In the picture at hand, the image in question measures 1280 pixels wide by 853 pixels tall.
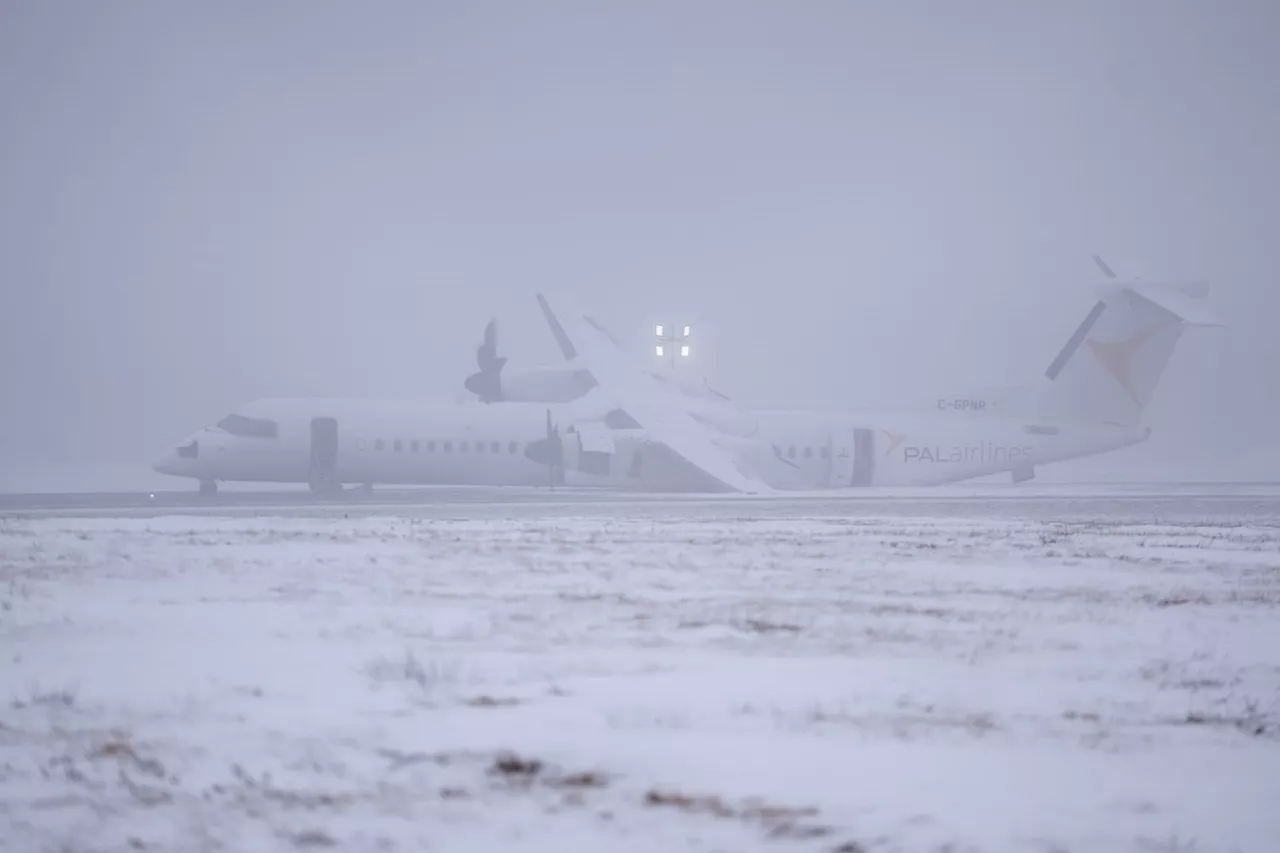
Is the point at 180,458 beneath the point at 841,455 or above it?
beneath

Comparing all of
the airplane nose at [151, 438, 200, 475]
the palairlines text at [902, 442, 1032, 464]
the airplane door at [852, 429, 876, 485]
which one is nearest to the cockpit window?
the airplane nose at [151, 438, 200, 475]

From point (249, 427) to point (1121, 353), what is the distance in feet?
90.9

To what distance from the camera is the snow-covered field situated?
408 cm

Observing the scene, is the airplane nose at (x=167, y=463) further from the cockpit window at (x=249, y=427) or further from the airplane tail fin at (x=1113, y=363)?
the airplane tail fin at (x=1113, y=363)

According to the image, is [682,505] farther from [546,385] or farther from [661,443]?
[546,385]

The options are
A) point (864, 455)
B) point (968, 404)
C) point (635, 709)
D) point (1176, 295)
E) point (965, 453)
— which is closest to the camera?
point (635, 709)

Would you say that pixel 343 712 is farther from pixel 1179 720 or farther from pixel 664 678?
pixel 1179 720

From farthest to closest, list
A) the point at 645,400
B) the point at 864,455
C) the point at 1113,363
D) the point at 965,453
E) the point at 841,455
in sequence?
1. the point at 1113,363
2. the point at 965,453
3. the point at 864,455
4. the point at 841,455
5. the point at 645,400

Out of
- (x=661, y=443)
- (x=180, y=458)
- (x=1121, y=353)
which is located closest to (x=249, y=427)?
(x=180, y=458)

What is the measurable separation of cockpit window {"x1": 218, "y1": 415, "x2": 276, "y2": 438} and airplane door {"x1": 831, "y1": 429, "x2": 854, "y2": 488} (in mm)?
17034

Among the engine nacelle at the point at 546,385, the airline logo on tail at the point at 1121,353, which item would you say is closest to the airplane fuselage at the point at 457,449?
the engine nacelle at the point at 546,385

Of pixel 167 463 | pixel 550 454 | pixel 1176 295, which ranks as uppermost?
pixel 1176 295

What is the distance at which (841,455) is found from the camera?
105 feet

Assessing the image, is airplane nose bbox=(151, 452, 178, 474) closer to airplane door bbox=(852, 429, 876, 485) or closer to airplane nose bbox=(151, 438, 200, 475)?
airplane nose bbox=(151, 438, 200, 475)
